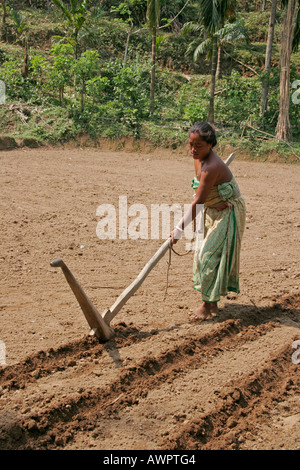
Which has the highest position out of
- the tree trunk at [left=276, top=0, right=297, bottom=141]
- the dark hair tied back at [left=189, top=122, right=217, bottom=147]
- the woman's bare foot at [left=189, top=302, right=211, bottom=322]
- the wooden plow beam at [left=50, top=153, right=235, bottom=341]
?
the tree trunk at [left=276, top=0, right=297, bottom=141]

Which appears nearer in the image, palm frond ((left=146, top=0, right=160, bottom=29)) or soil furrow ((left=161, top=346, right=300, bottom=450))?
soil furrow ((left=161, top=346, right=300, bottom=450))

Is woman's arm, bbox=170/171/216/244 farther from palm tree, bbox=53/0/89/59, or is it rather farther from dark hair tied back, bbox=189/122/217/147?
palm tree, bbox=53/0/89/59

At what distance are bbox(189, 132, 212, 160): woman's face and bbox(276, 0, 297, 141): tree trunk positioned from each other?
28.9 feet

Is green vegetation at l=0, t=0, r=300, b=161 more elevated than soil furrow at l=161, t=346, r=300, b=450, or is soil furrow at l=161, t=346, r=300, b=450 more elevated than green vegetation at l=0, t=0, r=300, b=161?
green vegetation at l=0, t=0, r=300, b=161

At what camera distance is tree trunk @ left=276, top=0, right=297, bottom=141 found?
1170 cm

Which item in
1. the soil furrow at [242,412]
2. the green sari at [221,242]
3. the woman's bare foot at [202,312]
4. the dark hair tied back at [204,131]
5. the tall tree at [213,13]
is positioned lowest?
the soil furrow at [242,412]

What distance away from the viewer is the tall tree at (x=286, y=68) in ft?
38.4

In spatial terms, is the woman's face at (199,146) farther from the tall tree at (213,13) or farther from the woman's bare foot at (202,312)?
the tall tree at (213,13)

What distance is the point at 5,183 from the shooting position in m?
8.07

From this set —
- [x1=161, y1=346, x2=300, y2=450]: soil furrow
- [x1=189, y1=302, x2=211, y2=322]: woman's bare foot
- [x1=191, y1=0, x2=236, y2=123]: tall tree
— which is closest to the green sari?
[x1=189, y1=302, x2=211, y2=322]: woman's bare foot

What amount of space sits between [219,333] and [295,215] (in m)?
3.74

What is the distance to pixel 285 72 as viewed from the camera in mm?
11875

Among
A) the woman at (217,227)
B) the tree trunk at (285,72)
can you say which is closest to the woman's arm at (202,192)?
the woman at (217,227)
